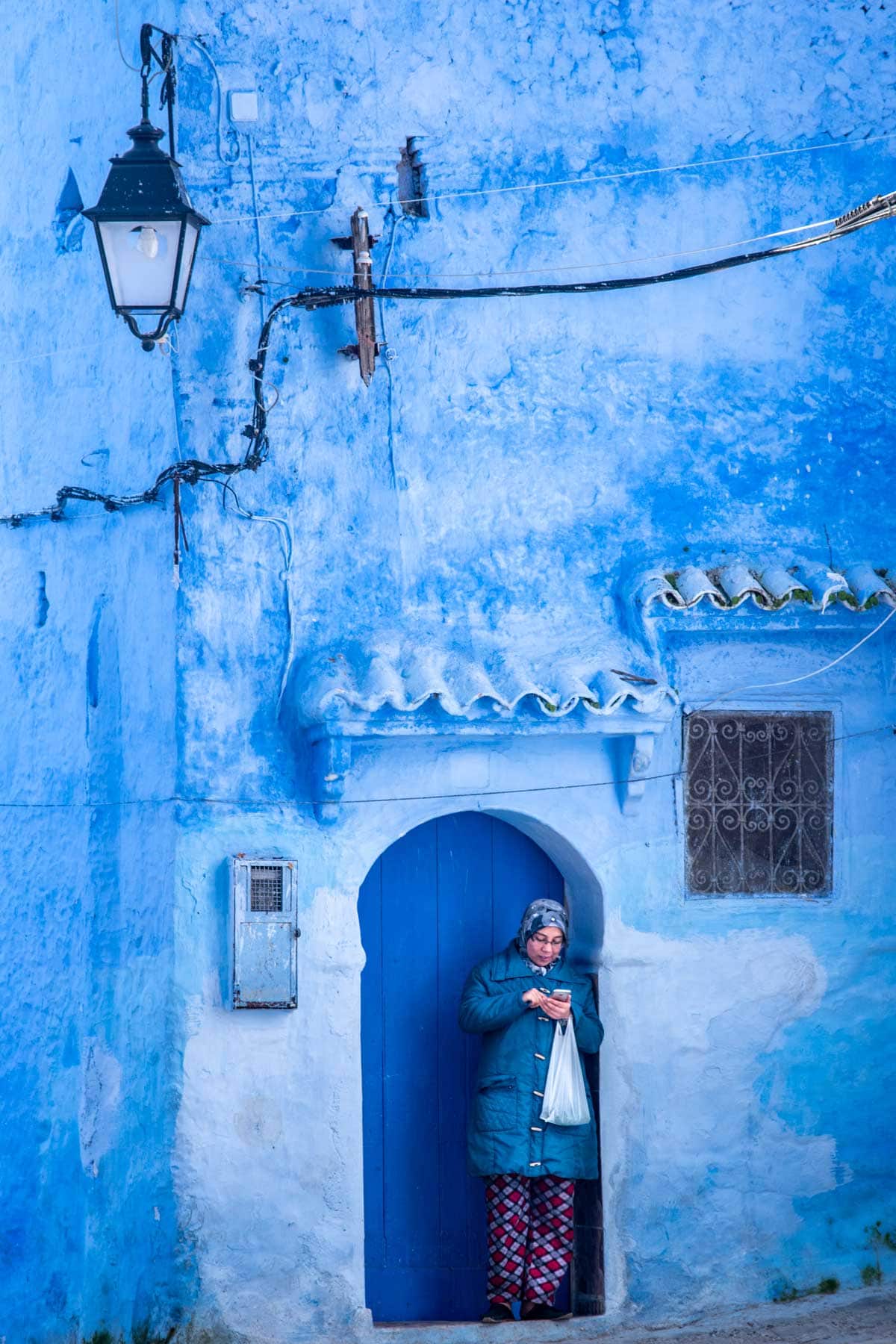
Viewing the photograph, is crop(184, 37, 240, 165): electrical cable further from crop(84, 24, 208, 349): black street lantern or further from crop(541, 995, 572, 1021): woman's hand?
crop(541, 995, 572, 1021): woman's hand

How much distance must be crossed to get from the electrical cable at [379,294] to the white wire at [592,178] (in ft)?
1.16

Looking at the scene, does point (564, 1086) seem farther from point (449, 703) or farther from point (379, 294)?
point (379, 294)

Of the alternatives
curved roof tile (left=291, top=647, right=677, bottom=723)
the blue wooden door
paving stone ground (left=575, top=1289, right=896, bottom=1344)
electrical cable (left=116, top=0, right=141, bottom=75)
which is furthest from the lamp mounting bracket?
paving stone ground (left=575, top=1289, right=896, bottom=1344)

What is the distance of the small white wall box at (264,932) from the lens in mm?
7988

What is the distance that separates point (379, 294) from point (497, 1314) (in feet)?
13.9

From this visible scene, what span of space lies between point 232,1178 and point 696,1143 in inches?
78.0

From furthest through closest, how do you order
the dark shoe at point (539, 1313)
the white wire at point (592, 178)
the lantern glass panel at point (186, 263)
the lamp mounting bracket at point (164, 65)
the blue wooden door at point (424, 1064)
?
1. the blue wooden door at point (424, 1064)
2. the white wire at point (592, 178)
3. the dark shoe at point (539, 1313)
4. the lamp mounting bracket at point (164, 65)
5. the lantern glass panel at point (186, 263)

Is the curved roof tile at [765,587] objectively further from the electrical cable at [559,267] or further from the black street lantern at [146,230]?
the black street lantern at [146,230]

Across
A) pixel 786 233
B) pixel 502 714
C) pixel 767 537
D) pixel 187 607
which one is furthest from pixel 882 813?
pixel 187 607

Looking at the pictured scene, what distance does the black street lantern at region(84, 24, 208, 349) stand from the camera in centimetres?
718

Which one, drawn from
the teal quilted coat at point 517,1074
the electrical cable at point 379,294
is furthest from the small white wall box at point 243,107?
the teal quilted coat at point 517,1074

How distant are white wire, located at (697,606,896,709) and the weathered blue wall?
0.06 metres

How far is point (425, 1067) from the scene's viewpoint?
862 centimetres

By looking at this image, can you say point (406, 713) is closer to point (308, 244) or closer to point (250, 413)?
point (250, 413)
